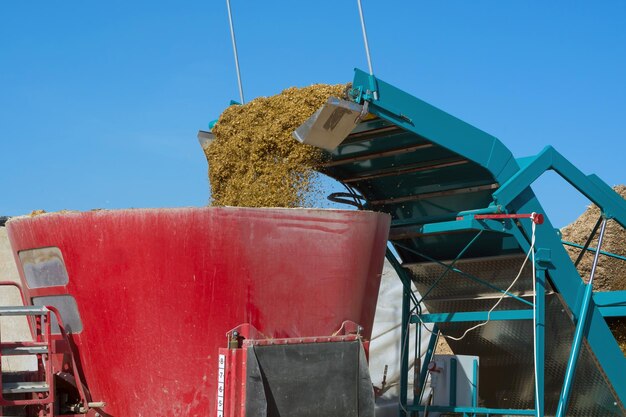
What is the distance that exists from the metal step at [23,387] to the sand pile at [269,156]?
187 centimetres

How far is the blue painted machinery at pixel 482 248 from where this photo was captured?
6293 mm

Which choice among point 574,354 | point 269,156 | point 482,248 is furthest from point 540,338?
point 269,156

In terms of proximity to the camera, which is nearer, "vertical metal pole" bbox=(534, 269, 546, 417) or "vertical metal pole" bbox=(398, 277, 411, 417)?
"vertical metal pole" bbox=(534, 269, 546, 417)

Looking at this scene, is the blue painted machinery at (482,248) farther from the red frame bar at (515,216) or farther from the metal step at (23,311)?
the metal step at (23,311)

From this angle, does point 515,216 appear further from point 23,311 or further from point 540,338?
point 23,311

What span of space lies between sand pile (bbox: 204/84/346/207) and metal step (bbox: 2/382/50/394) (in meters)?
1.87

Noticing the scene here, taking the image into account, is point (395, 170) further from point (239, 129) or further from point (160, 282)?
point (160, 282)

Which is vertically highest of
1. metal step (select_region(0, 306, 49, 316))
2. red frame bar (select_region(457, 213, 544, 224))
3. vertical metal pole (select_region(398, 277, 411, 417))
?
red frame bar (select_region(457, 213, 544, 224))

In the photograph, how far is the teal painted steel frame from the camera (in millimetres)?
6035

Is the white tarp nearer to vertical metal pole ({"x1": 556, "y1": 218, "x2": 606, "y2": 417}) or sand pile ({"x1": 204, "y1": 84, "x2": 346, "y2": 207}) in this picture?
vertical metal pole ({"x1": 556, "y1": 218, "x2": 606, "y2": 417})

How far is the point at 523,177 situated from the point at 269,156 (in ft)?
6.37

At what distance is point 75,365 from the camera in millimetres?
5191

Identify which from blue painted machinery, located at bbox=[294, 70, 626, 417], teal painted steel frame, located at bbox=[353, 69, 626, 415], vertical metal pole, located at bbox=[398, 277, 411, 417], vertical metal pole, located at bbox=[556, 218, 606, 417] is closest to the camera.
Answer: teal painted steel frame, located at bbox=[353, 69, 626, 415]

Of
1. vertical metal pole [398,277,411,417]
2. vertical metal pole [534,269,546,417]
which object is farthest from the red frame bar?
vertical metal pole [398,277,411,417]
